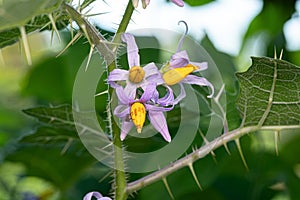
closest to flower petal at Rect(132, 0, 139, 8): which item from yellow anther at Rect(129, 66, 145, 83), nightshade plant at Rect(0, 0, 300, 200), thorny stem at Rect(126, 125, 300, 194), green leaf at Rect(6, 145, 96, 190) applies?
nightshade plant at Rect(0, 0, 300, 200)

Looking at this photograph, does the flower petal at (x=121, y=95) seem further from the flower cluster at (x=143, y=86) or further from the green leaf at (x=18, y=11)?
the green leaf at (x=18, y=11)

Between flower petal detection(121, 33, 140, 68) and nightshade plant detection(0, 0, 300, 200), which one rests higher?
flower petal detection(121, 33, 140, 68)

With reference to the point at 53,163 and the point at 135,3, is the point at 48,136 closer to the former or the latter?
the point at 53,163

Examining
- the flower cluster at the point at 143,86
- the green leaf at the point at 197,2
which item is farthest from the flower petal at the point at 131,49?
the green leaf at the point at 197,2

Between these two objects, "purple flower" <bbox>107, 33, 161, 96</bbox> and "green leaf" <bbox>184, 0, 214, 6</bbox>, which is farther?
"green leaf" <bbox>184, 0, 214, 6</bbox>

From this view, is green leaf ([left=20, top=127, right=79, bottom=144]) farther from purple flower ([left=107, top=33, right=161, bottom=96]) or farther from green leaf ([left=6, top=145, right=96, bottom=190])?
purple flower ([left=107, top=33, right=161, bottom=96])

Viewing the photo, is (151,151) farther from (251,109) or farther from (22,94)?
(22,94)
